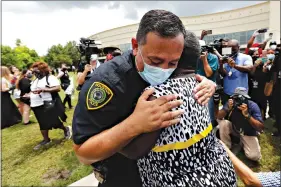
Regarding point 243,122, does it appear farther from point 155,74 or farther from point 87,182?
point 155,74

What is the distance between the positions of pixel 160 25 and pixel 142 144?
49 cm

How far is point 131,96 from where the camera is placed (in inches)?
42.9

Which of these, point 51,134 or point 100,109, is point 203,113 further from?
point 51,134

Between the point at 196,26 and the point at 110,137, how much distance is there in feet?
125

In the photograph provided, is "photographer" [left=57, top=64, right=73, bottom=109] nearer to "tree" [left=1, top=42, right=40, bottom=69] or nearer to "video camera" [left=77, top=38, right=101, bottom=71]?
"video camera" [left=77, top=38, right=101, bottom=71]

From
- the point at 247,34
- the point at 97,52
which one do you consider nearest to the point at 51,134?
the point at 97,52

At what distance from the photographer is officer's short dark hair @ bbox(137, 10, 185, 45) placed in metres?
0.96

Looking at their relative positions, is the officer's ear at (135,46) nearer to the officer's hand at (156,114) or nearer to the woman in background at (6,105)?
the officer's hand at (156,114)

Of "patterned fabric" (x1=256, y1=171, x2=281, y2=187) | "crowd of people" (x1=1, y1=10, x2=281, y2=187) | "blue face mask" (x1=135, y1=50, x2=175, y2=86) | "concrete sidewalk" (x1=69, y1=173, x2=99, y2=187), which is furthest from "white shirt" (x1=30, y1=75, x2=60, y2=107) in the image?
"patterned fabric" (x1=256, y1=171, x2=281, y2=187)

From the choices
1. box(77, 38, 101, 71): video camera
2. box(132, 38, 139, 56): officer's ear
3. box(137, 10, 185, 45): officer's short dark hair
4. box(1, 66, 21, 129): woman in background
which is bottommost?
box(1, 66, 21, 129): woman in background

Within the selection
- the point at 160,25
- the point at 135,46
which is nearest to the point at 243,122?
the point at 135,46

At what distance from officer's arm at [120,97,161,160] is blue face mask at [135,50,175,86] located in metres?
0.17

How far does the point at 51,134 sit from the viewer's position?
18.9 ft

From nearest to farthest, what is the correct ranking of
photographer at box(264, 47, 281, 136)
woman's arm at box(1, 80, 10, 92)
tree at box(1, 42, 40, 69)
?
photographer at box(264, 47, 281, 136)
woman's arm at box(1, 80, 10, 92)
tree at box(1, 42, 40, 69)
